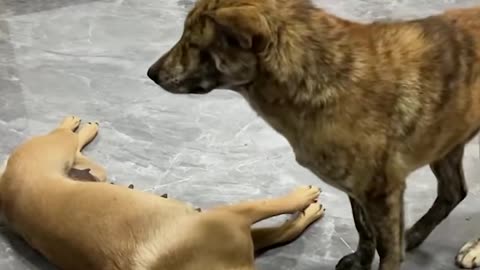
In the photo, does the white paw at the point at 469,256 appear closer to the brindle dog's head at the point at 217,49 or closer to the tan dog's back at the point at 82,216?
the tan dog's back at the point at 82,216

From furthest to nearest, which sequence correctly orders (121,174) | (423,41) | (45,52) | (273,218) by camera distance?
(45,52), (121,174), (273,218), (423,41)

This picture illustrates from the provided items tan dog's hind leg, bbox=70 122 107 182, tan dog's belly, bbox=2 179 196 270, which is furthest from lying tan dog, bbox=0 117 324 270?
tan dog's hind leg, bbox=70 122 107 182

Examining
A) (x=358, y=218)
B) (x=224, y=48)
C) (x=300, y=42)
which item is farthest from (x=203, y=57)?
(x=358, y=218)

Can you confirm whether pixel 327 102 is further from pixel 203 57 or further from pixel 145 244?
pixel 145 244

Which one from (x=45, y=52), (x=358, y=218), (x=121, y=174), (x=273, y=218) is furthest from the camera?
(x=45, y=52)

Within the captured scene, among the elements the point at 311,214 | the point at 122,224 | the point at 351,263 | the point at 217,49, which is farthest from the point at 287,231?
the point at 217,49

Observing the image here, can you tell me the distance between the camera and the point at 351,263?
2.43 meters

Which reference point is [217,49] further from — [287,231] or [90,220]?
[287,231]

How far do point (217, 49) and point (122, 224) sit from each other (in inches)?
21.2

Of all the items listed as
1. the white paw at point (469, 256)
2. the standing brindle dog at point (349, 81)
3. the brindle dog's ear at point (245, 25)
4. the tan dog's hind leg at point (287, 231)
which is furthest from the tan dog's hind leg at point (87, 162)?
the white paw at point (469, 256)

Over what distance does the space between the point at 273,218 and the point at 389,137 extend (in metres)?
0.68

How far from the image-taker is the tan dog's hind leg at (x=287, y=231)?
251cm

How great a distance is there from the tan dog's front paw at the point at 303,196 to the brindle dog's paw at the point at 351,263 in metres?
0.23

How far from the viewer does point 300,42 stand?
1970mm
